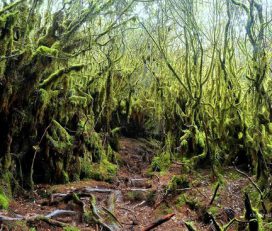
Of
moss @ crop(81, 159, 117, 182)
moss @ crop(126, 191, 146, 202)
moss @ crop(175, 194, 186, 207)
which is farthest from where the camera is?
moss @ crop(81, 159, 117, 182)

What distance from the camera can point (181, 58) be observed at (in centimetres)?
1538

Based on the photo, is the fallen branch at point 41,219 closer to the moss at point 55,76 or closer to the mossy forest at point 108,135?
the mossy forest at point 108,135

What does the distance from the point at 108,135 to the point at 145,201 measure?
5.89 metres

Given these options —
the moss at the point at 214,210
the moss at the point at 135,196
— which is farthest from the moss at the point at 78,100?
the moss at the point at 214,210

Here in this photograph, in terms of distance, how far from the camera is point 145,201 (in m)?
9.84

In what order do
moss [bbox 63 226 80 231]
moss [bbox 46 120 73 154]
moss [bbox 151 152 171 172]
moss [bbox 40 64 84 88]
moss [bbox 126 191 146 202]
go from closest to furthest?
moss [bbox 63 226 80 231], moss [bbox 40 64 84 88], moss [bbox 126 191 146 202], moss [bbox 46 120 73 154], moss [bbox 151 152 171 172]

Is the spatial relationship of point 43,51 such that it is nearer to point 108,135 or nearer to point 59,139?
point 59,139

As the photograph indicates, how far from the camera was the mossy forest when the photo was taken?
7930 millimetres

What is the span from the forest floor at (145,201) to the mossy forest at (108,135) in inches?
1.5

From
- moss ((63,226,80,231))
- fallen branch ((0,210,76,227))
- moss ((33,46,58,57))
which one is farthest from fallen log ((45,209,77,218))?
moss ((33,46,58,57))

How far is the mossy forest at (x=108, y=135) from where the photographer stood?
7.93m

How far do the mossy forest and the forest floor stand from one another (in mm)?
37

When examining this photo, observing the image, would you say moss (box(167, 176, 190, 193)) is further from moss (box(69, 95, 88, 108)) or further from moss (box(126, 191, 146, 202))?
moss (box(69, 95, 88, 108))

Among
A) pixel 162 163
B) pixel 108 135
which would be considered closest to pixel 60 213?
pixel 162 163
